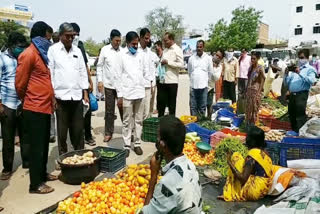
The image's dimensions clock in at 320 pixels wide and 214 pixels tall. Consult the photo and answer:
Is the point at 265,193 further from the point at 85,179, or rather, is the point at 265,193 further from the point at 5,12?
the point at 5,12

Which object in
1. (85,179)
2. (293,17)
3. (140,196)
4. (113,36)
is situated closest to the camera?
(140,196)

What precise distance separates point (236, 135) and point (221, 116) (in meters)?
1.54

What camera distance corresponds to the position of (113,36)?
662 cm

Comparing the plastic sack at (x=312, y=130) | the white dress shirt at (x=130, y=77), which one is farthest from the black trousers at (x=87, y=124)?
the plastic sack at (x=312, y=130)

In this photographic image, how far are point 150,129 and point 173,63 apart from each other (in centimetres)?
159

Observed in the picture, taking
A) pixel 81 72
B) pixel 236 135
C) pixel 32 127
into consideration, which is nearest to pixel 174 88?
pixel 236 135

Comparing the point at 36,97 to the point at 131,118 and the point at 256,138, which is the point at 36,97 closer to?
the point at 131,118

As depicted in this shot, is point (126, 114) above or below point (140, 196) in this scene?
above

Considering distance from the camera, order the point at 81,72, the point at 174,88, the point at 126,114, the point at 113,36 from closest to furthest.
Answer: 1. the point at 81,72
2. the point at 126,114
3. the point at 113,36
4. the point at 174,88

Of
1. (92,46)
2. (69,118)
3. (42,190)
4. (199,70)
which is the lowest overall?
(42,190)

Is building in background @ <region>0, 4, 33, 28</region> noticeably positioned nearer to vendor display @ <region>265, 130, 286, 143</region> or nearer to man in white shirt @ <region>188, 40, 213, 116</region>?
man in white shirt @ <region>188, 40, 213, 116</region>

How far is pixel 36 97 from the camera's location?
3986 mm

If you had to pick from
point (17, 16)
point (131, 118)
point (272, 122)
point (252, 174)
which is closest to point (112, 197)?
point (252, 174)

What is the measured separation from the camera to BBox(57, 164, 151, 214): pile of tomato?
11.4 feet
